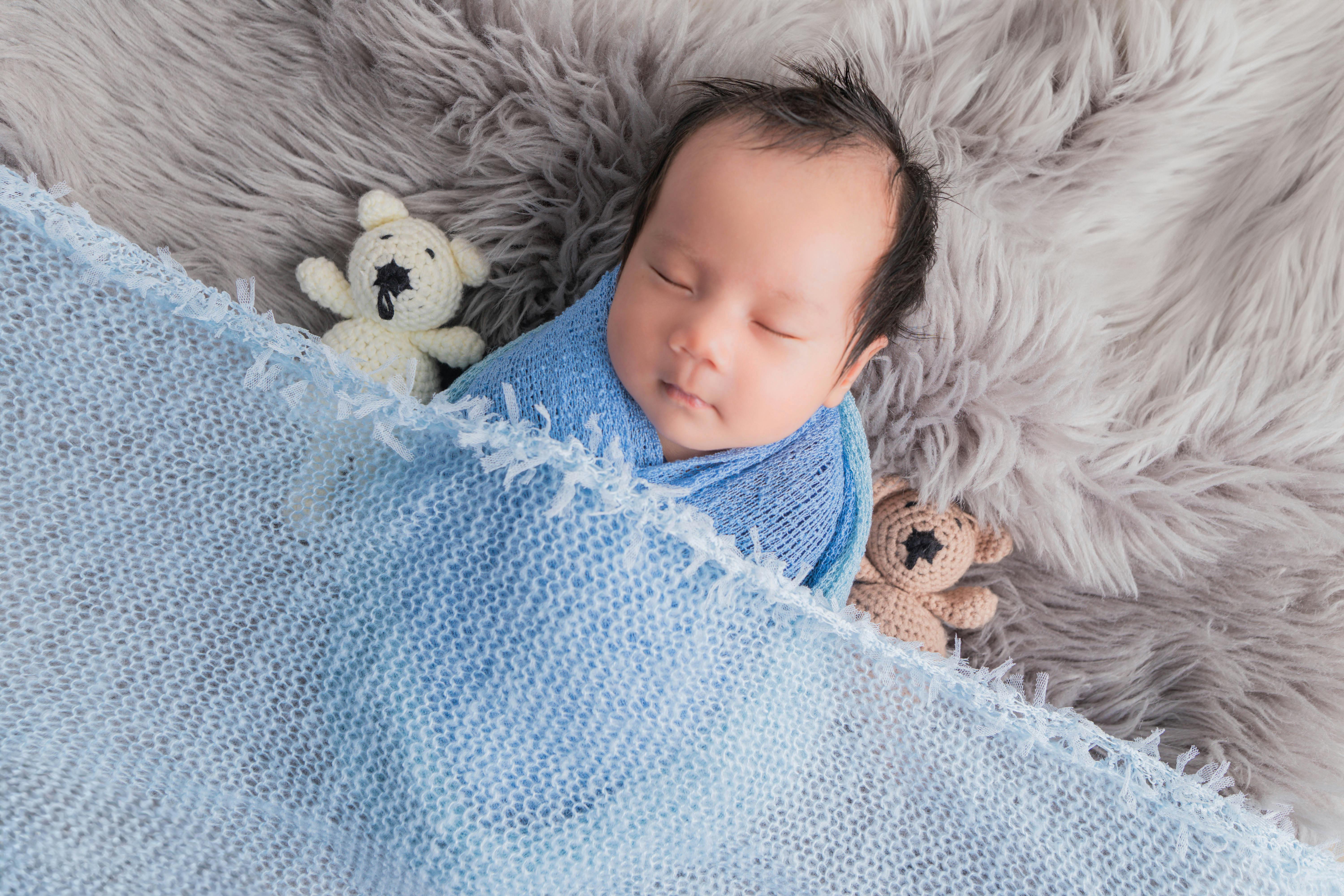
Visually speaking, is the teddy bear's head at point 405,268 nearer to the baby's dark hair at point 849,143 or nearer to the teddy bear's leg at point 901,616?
the baby's dark hair at point 849,143

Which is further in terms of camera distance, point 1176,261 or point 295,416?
point 1176,261

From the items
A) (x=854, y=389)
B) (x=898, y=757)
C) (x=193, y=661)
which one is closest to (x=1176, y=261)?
(x=854, y=389)

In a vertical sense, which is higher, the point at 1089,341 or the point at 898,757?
the point at 1089,341

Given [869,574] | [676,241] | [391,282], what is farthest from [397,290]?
[869,574]

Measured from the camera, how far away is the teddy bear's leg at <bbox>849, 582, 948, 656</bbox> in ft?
3.09

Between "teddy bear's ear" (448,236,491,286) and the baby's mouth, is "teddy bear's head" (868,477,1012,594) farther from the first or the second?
"teddy bear's ear" (448,236,491,286)

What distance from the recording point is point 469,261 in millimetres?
940

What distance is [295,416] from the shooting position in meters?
0.76

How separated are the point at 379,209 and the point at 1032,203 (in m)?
0.68

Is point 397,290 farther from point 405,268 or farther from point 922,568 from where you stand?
point 922,568

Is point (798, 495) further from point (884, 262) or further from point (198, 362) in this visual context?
point (198, 362)

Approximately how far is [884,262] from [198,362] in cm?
60

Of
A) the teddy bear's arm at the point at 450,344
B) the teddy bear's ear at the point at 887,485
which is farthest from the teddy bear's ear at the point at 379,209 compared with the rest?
the teddy bear's ear at the point at 887,485

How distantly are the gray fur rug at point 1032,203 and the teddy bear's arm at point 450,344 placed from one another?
68 millimetres
